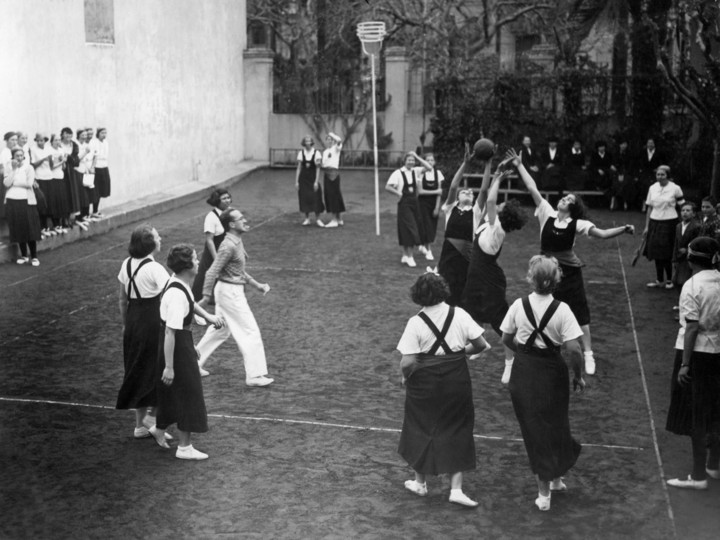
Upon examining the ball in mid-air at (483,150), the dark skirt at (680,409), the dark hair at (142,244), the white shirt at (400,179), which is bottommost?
the dark skirt at (680,409)

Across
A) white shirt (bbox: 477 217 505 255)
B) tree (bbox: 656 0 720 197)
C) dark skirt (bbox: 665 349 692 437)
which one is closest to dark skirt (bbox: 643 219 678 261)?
tree (bbox: 656 0 720 197)

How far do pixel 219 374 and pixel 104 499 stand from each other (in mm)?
3144

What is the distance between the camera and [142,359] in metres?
8.06

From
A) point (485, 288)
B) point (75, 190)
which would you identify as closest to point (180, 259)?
point (485, 288)

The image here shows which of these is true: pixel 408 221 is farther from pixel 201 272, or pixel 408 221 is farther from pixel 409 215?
pixel 201 272

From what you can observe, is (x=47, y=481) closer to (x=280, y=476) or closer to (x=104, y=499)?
(x=104, y=499)

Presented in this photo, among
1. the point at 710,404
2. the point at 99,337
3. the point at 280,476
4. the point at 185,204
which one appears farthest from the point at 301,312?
the point at 185,204

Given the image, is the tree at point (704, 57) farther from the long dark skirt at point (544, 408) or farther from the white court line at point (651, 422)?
the long dark skirt at point (544, 408)

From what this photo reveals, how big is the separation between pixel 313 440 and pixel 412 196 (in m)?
7.98

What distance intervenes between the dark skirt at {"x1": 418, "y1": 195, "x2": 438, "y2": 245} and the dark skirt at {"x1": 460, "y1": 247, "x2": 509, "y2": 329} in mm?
5796

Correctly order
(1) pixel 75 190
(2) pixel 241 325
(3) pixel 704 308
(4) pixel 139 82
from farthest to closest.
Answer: (4) pixel 139 82, (1) pixel 75 190, (2) pixel 241 325, (3) pixel 704 308

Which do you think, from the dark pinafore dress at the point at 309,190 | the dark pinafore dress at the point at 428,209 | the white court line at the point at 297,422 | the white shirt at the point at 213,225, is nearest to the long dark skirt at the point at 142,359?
the white court line at the point at 297,422

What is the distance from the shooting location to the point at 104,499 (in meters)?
6.95

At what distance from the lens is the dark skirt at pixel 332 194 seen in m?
19.8
